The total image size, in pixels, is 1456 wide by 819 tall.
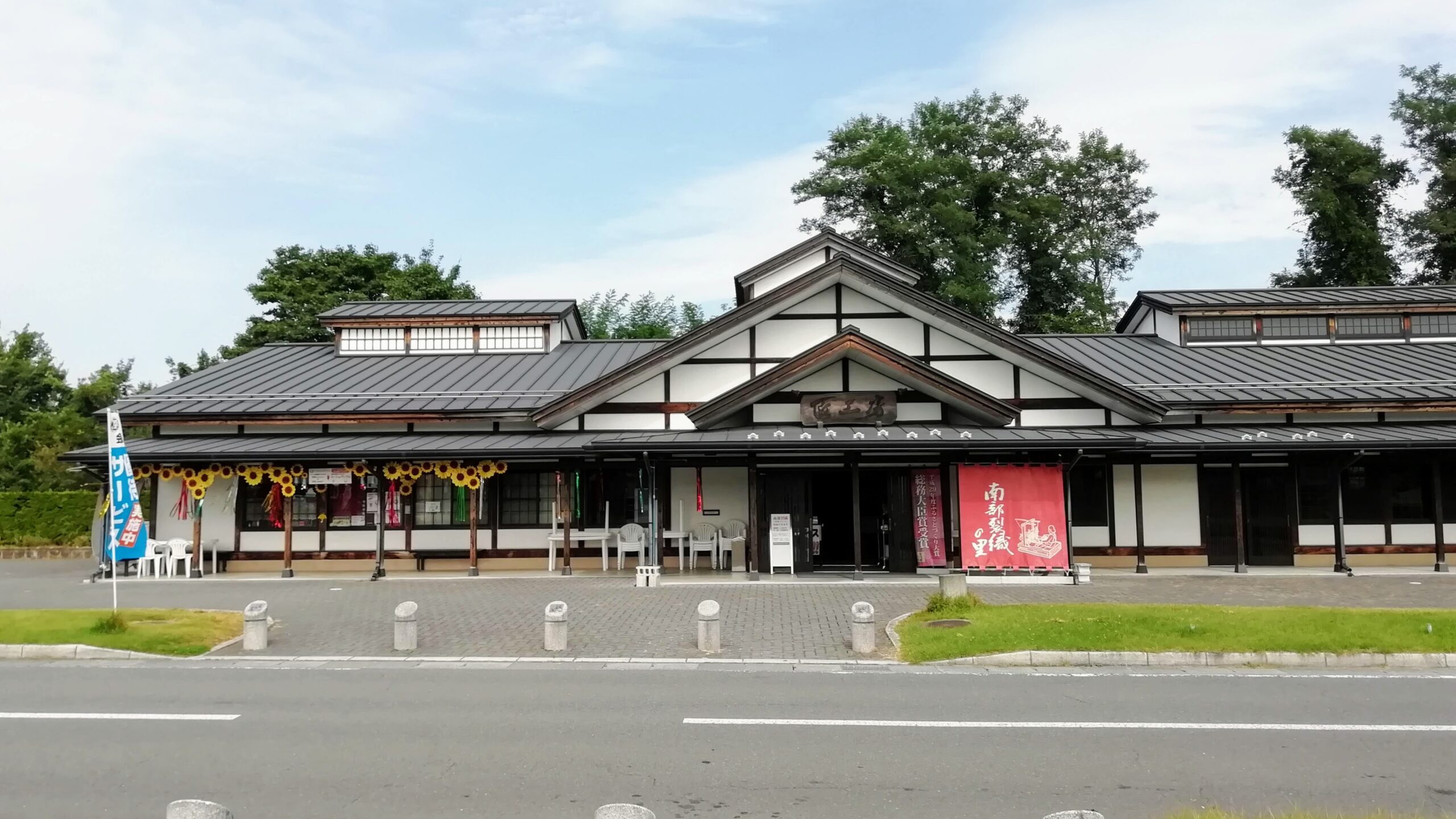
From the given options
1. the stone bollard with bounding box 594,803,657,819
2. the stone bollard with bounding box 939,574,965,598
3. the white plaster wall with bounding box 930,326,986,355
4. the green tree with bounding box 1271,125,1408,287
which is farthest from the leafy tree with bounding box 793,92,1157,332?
the stone bollard with bounding box 594,803,657,819

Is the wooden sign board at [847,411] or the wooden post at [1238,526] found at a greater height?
the wooden sign board at [847,411]

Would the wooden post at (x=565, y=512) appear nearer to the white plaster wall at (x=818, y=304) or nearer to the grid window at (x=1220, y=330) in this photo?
the white plaster wall at (x=818, y=304)

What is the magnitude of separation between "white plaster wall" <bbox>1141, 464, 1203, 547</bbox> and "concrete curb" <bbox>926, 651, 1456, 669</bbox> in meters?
9.94

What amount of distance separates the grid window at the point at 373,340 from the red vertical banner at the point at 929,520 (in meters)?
15.7

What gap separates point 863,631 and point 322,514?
14.9 meters

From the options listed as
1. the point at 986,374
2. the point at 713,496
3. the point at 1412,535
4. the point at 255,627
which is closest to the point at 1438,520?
the point at 1412,535

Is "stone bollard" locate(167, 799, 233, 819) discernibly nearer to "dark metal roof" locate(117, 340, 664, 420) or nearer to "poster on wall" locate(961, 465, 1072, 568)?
"poster on wall" locate(961, 465, 1072, 568)

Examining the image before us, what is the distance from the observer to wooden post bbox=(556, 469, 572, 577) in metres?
19.7

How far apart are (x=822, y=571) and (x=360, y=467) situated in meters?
10.7

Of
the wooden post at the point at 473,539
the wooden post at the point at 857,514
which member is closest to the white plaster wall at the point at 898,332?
the wooden post at the point at 857,514

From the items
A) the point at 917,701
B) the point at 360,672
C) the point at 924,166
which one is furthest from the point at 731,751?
the point at 924,166

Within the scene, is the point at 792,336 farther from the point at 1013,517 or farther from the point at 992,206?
the point at 992,206

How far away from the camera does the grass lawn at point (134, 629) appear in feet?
40.4

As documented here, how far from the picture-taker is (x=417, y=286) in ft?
136
